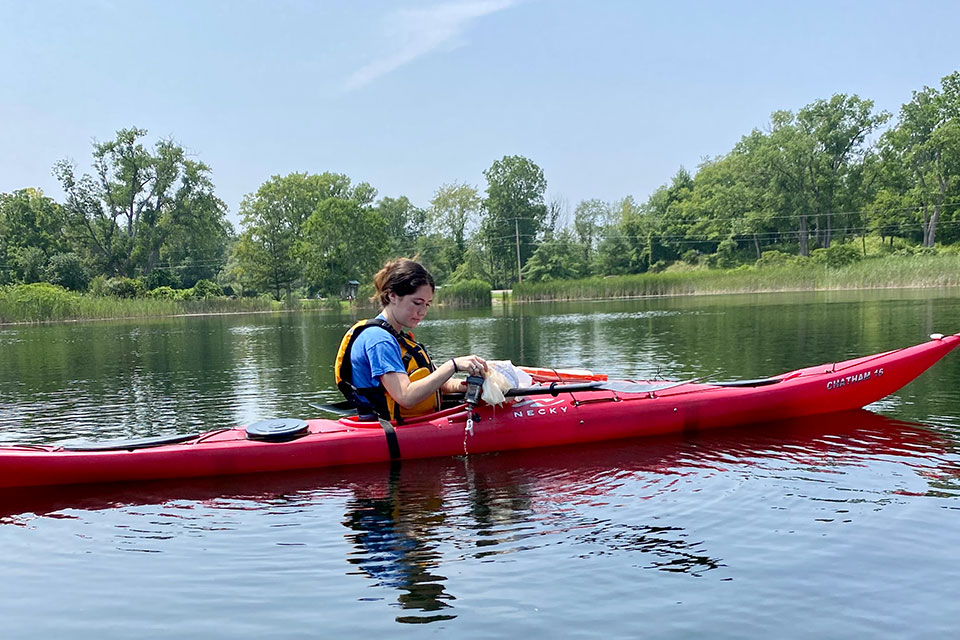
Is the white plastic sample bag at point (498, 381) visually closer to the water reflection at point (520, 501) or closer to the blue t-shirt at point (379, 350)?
the water reflection at point (520, 501)

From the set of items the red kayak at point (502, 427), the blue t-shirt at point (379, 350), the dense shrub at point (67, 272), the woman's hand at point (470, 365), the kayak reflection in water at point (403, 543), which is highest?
the dense shrub at point (67, 272)

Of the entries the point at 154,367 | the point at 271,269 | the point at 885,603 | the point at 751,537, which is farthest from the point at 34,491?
the point at 271,269

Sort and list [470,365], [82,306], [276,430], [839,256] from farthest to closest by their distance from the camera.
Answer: [839,256], [82,306], [276,430], [470,365]

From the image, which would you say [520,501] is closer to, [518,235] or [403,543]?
[403,543]

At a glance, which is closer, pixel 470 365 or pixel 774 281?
pixel 470 365

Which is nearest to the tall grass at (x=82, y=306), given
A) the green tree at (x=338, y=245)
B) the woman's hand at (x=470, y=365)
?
the green tree at (x=338, y=245)

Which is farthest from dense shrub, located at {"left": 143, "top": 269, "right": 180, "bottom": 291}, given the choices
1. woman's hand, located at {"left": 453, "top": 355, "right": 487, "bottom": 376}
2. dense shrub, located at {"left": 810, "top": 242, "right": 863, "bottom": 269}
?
woman's hand, located at {"left": 453, "top": 355, "right": 487, "bottom": 376}

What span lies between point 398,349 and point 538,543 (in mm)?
1846

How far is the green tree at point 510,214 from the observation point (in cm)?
7038

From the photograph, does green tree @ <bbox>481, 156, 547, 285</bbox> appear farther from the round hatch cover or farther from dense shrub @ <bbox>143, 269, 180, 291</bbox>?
the round hatch cover

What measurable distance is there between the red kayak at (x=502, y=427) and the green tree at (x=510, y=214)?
63.1m

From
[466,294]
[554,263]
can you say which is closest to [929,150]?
[554,263]

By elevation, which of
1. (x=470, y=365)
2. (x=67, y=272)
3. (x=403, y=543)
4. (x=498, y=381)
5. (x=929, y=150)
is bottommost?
(x=403, y=543)

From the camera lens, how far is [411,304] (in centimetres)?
532
